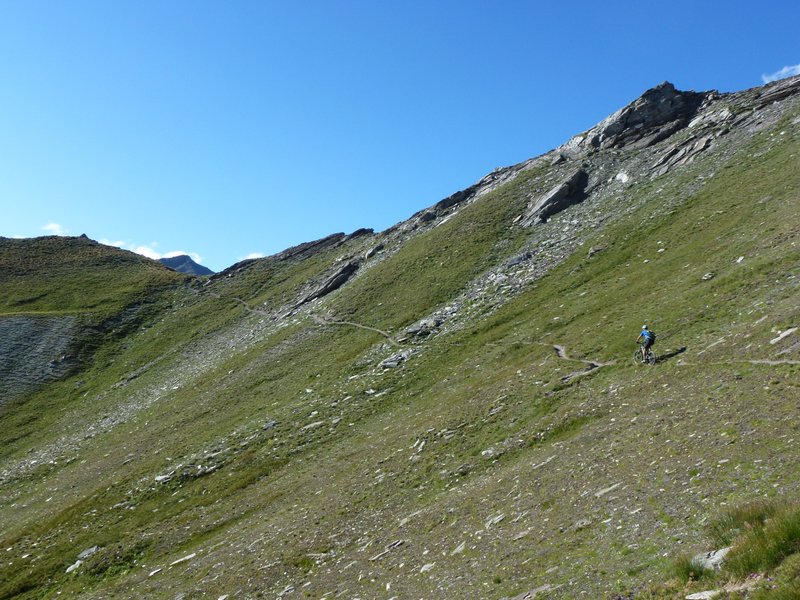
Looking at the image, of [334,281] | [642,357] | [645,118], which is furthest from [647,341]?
[645,118]

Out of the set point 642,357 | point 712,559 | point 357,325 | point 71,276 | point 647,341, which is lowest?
point 712,559

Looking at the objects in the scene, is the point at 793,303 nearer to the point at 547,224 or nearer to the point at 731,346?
the point at 731,346

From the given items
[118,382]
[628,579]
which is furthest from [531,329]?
[118,382]

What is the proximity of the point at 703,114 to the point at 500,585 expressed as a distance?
307 feet

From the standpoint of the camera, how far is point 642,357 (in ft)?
98.2

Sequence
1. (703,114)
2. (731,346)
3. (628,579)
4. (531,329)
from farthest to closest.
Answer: (703,114) < (531,329) < (731,346) < (628,579)

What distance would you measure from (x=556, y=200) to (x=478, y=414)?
5388 cm

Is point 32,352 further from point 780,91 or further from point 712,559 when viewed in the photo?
point 780,91

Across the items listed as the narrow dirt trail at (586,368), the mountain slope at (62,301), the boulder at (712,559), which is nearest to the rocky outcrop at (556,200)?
the narrow dirt trail at (586,368)

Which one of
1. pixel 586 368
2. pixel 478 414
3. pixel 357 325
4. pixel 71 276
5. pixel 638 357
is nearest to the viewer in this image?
pixel 638 357

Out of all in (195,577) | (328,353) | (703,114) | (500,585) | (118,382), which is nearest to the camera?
(500,585)

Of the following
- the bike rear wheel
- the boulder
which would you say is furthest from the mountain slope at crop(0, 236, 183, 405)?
the boulder

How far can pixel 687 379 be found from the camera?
24.8 meters

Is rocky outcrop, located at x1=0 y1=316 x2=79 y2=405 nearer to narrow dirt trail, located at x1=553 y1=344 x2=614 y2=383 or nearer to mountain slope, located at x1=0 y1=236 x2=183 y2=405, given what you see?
mountain slope, located at x1=0 y1=236 x2=183 y2=405
